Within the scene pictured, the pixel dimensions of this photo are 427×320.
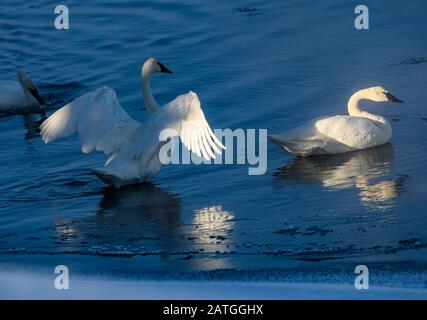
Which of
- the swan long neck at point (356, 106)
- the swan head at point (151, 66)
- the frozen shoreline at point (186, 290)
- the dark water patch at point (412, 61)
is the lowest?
the frozen shoreline at point (186, 290)

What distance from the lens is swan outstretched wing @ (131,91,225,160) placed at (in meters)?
11.4

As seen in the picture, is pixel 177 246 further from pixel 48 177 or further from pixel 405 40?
pixel 405 40

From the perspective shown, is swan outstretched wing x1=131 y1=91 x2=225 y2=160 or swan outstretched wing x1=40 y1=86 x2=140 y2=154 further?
swan outstretched wing x1=40 y1=86 x2=140 y2=154

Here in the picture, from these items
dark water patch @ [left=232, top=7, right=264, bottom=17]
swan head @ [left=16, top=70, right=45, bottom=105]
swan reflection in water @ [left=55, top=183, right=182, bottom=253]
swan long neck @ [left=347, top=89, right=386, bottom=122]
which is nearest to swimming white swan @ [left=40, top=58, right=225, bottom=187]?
swan reflection in water @ [left=55, top=183, right=182, bottom=253]

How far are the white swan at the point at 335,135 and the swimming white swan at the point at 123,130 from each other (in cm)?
98

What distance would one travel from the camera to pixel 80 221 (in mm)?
11477

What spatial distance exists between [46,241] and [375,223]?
286 cm

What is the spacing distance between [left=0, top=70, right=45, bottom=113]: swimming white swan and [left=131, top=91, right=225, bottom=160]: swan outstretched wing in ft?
16.5

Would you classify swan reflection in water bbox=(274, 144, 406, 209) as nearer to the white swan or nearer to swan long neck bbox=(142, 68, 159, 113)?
the white swan

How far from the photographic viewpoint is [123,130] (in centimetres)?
1262

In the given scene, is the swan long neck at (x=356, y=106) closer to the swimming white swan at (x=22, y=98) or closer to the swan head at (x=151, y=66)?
the swan head at (x=151, y=66)

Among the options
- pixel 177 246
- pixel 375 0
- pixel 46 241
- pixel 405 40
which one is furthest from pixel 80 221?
pixel 375 0

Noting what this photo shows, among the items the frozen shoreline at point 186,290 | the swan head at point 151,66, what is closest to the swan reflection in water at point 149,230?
the frozen shoreline at point 186,290

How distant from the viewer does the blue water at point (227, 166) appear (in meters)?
10.4
